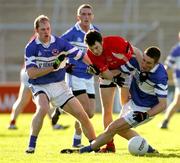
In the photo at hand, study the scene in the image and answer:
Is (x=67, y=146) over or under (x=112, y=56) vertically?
under

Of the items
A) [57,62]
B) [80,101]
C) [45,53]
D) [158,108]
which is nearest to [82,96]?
[80,101]

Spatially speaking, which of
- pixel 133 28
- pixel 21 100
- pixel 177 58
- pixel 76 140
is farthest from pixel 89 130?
pixel 133 28

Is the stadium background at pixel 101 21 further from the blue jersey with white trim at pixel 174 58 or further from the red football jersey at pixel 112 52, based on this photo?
the red football jersey at pixel 112 52

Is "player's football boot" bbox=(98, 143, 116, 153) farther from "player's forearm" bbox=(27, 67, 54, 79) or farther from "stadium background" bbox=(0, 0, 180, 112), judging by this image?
"stadium background" bbox=(0, 0, 180, 112)

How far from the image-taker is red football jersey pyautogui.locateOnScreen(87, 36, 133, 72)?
11031 millimetres

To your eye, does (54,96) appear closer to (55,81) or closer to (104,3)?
(55,81)

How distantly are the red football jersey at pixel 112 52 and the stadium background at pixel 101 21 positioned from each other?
17.5m

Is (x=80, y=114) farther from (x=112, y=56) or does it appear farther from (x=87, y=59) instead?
(x=112, y=56)

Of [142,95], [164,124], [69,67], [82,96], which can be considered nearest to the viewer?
[142,95]

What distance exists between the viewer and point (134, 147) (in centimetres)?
1064

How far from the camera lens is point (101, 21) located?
103 feet

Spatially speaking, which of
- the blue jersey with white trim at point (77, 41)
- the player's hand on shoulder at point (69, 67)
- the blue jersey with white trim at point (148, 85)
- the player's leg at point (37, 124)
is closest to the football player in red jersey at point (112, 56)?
the blue jersey with white trim at point (148, 85)

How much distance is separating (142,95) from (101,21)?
20.4 metres

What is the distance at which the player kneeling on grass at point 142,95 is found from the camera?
1062 cm
